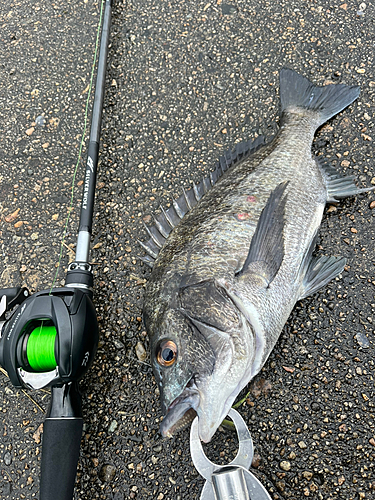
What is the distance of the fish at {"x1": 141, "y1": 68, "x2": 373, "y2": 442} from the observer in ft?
5.42

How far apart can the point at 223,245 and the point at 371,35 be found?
7.66 feet

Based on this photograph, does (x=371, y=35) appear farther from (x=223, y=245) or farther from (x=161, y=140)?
(x=223, y=245)

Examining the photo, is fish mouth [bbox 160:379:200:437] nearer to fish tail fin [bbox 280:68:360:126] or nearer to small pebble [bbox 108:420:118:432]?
small pebble [bbox 108:420:118:432]

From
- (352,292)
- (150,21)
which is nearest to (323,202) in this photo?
(352,292)

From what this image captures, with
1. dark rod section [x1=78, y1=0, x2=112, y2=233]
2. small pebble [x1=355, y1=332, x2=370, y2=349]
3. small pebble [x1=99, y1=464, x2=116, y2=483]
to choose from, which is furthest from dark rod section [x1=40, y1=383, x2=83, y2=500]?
small pebble [x1=355, y1=332, x2=370, y2=349]

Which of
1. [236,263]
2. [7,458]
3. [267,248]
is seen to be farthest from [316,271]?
[7,458]

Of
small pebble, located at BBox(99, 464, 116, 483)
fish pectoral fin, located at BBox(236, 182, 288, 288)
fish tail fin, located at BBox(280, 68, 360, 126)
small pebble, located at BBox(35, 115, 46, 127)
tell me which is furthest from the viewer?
small pebble, located at BBox(35, 115, 46, 127)

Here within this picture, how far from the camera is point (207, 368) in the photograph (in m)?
1.63

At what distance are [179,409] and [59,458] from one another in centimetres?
68

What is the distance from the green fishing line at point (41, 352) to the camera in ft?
5.82

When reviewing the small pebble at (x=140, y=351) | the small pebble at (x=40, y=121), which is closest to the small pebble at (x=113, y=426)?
the small pebble at (x=140, y=351)

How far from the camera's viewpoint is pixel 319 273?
217 cm

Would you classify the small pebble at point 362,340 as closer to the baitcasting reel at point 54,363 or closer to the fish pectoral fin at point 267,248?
the fish pectoral fin at point 267,248

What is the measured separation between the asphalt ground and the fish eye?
0.61 metres
